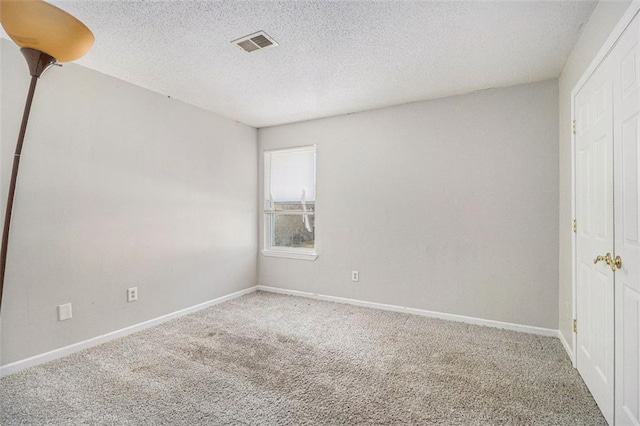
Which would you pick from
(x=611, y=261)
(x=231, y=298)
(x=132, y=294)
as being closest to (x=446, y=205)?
(x=611, y=261)

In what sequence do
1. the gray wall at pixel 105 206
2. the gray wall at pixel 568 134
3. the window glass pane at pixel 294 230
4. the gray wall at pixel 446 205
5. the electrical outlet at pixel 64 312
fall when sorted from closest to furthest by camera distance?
the gray wall at pixel 568 134, the gray wall at pixel 105 206, the electrical outlet at pixel 64 312, the gray wall at pixel 446 205, the window glass pane at pixel 294 230

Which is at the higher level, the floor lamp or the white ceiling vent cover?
the white ceiling vent cover

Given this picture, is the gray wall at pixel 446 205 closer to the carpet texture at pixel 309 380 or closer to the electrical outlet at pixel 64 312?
the carpet texture at pixel 309 380

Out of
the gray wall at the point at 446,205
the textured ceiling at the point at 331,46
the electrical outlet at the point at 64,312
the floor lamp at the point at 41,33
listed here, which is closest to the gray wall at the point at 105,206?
the electrical outlet at the point at 64,312

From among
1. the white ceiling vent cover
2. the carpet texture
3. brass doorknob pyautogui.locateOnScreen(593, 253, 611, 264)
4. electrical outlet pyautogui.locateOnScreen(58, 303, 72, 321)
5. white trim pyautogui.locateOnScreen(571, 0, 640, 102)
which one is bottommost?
the carpet texture

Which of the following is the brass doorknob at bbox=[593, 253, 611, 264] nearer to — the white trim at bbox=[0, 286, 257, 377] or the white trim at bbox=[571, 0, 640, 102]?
the white trim at bbox=[571, 0, 640, 102]

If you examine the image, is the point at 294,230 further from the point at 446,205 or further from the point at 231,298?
the point at 446,205

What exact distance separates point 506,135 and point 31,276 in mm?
4264

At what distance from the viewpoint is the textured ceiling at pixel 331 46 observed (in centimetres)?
189

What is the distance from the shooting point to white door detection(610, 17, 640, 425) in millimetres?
1384

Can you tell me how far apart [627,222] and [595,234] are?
0.48 m

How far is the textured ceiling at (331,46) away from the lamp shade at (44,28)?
14.0 inches

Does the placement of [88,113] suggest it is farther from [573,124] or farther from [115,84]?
[573,124]

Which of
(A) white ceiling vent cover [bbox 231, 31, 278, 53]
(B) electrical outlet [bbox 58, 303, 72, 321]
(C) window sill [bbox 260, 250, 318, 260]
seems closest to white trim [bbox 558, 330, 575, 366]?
(C) window sill [bbox 260, 250, 318, 260]
